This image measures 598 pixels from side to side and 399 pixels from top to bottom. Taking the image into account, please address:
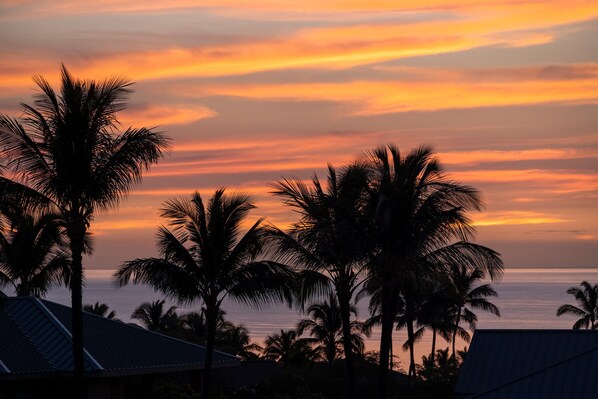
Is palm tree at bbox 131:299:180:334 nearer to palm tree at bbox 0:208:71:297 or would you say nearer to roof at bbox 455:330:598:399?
palm tree at bbox 0:208:71:297

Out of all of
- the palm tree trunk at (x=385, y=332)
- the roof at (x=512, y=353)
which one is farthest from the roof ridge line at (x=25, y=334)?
the roof at (x=512, y=353)

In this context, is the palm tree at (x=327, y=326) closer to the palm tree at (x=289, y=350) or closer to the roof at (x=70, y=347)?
the palm tree at (x=289, y=350)

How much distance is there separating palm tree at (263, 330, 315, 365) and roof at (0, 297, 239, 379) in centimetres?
4025

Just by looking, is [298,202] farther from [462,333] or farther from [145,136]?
[462,333]

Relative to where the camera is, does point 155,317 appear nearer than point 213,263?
No

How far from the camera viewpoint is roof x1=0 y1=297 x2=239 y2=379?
31.1 meters

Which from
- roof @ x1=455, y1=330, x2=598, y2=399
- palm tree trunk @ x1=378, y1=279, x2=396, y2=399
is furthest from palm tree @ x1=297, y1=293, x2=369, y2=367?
palm tree trunk @ x1=378, y1=279, x2=396, y2=399

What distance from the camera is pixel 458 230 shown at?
30969 millimetres

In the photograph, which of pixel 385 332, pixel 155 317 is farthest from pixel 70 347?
pixel 155 317

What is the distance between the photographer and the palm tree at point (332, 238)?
31.7 meters

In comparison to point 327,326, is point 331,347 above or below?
below

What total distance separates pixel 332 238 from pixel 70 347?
346 inches

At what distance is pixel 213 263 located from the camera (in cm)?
3152

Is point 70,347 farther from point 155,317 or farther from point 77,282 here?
point 155,317
